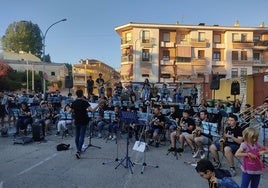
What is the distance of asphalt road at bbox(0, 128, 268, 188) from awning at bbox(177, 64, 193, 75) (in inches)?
1538

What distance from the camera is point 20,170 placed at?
7824 mm

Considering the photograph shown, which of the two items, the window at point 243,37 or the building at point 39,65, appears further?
the building at point 39,65

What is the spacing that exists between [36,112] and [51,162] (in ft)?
20.5

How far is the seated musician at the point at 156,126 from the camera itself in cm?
1127

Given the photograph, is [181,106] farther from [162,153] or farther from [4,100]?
[4,100]

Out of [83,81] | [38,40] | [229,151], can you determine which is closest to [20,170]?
[229,151]

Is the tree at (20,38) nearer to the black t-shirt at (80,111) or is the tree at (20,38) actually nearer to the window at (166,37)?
the window at (166,37)

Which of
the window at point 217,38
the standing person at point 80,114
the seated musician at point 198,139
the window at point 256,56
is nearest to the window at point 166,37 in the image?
the window at point 217,38

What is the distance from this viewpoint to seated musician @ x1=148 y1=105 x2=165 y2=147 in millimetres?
11273

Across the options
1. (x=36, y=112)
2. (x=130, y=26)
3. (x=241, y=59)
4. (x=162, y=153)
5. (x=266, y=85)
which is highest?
(x=130, y=26)

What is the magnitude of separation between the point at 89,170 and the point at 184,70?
4285cm

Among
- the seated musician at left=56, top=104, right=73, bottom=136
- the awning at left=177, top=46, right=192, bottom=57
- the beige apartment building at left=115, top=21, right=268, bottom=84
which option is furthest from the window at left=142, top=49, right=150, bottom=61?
the seated musician at left=56, top=104, right=73, bottom=136

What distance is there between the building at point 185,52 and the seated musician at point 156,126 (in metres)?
37.2

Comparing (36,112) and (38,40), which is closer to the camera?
(36,112)
